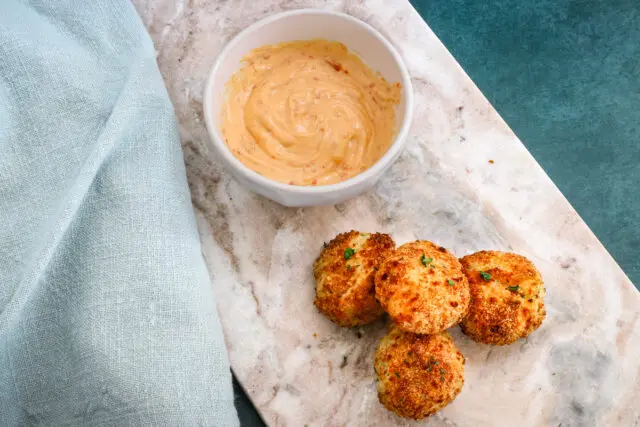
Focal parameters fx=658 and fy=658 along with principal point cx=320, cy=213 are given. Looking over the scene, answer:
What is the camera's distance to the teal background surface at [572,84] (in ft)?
8.09

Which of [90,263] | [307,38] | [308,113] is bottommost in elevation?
[90,263]

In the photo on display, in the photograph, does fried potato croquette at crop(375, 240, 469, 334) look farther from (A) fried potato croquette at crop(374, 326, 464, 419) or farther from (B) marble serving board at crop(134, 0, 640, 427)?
(B) marble serving board at crop(134, 0, 640, 427)

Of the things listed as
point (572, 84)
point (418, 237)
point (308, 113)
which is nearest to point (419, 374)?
point (418, 237)

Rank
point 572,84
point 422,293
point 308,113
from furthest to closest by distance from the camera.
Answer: point 572,84
point 308,113
point 422,293

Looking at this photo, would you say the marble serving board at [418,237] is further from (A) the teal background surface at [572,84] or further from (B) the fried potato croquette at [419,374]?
(A) the teal background surface at [572,84]

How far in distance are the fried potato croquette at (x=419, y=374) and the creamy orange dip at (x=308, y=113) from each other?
1.35 feet

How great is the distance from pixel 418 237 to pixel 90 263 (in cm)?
76

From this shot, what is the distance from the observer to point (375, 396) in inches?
58.9

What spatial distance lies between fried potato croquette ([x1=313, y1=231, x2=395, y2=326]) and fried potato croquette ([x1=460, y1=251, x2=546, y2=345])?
0.68 feet

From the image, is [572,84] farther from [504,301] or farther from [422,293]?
[422,293]

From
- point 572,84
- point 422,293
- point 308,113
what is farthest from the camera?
point 572,84

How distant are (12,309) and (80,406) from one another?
250 millimetres

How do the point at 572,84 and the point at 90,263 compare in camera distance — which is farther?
the point at 572,84

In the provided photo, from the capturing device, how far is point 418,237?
5.29ft
